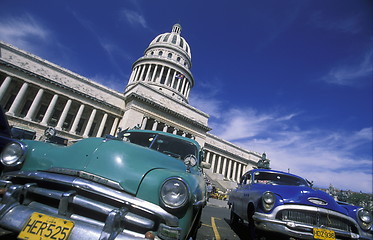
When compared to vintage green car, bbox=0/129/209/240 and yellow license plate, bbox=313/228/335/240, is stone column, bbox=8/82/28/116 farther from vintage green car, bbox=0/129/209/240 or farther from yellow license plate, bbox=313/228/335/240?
yellow license plate, bbox=313/228/335/240

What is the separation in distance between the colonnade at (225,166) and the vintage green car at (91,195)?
37639 mm

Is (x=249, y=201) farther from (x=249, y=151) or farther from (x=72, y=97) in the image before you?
(x=249, y=151)

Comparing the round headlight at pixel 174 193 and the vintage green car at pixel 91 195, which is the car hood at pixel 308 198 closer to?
the vintage green car at pixel 91 195

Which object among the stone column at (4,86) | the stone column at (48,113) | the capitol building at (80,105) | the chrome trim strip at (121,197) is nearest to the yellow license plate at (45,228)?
the chrome trim strip at (121,197)

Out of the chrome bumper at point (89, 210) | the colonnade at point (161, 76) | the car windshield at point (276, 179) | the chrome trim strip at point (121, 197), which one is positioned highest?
the colonnade at point (161, 76)

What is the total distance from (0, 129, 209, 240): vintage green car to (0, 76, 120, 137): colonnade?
26.0m

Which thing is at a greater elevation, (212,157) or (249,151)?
(249,151)

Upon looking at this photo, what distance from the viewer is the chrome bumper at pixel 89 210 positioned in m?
1.60

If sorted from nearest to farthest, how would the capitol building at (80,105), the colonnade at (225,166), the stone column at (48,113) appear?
the capitol building at (80,105) → the stone column at (48,113) → the colonnade at (225,166)

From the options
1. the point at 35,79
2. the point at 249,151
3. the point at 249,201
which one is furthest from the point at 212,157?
the point at 249,201

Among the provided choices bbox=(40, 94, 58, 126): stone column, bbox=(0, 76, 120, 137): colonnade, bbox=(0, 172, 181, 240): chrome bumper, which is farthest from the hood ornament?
bbox=(40, 94, 58, 126): stone column

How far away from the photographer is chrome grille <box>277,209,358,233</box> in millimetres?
3238

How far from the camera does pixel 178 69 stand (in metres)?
43.6

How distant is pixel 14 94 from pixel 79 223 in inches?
1288
